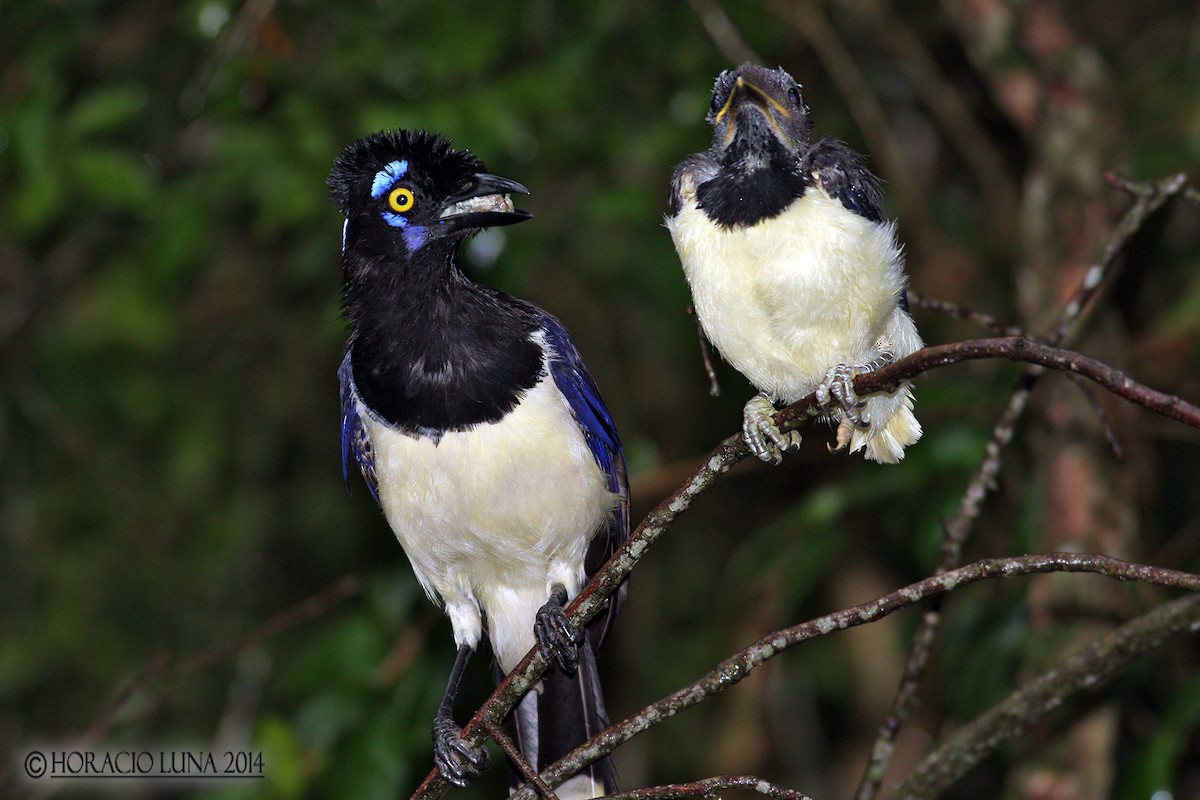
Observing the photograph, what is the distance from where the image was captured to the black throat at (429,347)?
13.2 feet

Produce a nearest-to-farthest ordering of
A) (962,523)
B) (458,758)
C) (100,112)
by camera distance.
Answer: (962,523), (458,758), (100,112)

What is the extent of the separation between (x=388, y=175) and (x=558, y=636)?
5.02 feet

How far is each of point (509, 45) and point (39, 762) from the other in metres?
4.19

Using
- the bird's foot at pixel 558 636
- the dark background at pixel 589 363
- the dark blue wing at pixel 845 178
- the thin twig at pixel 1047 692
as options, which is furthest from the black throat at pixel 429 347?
the thin twig at pixel 1047 692

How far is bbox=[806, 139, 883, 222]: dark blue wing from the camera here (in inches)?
133

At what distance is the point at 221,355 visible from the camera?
26.6 feet

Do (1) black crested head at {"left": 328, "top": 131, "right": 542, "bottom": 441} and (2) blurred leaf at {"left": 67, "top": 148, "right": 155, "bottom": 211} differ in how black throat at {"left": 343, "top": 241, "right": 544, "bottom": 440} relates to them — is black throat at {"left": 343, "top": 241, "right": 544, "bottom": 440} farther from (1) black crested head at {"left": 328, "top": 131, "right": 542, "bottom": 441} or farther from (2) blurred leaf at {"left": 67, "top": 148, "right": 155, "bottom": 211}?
(2) blurred leaf at {"left": 67, "top": 148, "right": 155, "bottom": 211}

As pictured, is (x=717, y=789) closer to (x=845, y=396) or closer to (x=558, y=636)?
(x=845, y=396)

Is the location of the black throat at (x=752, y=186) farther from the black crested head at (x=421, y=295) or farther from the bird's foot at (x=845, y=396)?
the black crested head at (x=421, y=295)

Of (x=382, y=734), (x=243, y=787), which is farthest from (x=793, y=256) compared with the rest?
(x=243, y=787)

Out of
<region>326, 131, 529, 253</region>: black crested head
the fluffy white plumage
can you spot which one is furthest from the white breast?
<region>326, 131, 529, 253</region>: black crested head

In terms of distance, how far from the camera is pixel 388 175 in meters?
4.06

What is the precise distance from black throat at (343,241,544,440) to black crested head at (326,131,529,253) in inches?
3.3

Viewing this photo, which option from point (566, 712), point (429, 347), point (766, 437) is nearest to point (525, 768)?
point (766, 437)
